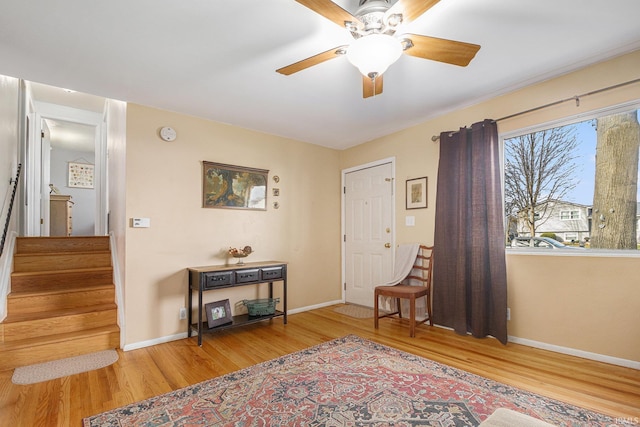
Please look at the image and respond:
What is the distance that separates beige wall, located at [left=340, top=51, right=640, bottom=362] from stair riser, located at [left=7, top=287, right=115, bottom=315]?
14.3 ft

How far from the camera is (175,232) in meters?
3.48

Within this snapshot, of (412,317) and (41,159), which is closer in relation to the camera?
(412,317)

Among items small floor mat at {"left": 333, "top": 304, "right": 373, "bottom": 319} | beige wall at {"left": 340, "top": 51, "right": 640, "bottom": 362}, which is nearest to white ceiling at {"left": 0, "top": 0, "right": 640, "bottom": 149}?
beige wall at {"left": 340, "top": 51, "right": 640, "bottom": 362}

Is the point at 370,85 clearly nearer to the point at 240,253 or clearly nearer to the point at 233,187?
the point at 233,187

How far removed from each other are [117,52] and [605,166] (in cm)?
409

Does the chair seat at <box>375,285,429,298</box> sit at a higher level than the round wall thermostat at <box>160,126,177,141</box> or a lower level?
lower

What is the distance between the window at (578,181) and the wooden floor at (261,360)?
1098mm

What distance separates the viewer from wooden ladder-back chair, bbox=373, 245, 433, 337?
3.34 metres

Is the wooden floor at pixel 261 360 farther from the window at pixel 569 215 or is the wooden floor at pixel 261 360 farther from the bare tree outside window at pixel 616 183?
the window at pixel 569 215

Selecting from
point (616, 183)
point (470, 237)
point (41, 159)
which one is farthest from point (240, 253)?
point (41, 159)

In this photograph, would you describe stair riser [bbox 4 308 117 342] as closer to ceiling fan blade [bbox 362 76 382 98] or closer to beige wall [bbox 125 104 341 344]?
beige wall [bbox 125 104 341 344]

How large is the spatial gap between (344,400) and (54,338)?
273cm

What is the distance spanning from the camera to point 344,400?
6.93 ft

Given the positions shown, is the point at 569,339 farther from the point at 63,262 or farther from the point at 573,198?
the point at 63,262
